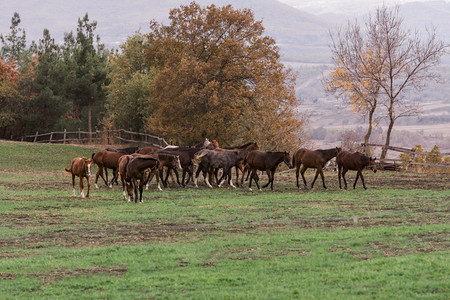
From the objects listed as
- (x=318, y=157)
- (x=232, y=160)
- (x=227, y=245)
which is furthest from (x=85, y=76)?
(x=227, y=245)

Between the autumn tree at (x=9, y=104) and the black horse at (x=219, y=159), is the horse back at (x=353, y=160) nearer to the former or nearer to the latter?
the black horse at (x=219, y=159)

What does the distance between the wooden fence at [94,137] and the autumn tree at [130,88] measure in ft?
3.15

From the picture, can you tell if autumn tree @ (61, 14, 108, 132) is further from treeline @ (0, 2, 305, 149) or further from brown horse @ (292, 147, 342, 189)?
brown horse @ (292, 147, 342, 189)

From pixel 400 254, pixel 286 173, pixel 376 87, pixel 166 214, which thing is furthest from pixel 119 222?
pixel 376 87

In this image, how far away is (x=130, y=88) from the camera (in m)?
59.2

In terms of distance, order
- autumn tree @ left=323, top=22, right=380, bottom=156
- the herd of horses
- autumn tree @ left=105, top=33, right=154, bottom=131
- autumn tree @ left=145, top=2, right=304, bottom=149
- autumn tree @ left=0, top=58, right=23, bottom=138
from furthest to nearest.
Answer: autumn tree @ left=0, top=58, right=23, bottom=138, autumn tree @ left=105, top=33, right=154, bottom=131, autumn tree @ left=323, top=22, right=380, bottom=156, autumn tree @ left=145, top=2, right=304, bottom=149, the herd of horses

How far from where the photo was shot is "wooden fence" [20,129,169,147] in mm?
61000

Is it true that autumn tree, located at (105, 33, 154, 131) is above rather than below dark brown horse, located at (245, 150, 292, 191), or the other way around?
above

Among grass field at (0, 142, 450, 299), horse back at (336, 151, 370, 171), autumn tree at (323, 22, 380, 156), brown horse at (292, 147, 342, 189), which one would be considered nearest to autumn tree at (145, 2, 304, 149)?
autumn tree at (323, 22, 380, 156)

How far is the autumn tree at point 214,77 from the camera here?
43.2 meters

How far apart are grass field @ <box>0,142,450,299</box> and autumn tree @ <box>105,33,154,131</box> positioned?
32.5 m

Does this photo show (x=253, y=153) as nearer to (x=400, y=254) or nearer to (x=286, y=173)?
(x=286, y=173)

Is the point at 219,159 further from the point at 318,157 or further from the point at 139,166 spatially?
the point at 139,166

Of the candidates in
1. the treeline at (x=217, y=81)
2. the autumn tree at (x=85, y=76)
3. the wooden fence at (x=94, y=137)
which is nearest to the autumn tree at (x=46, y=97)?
the autumn tree at (x=85, y=76)
